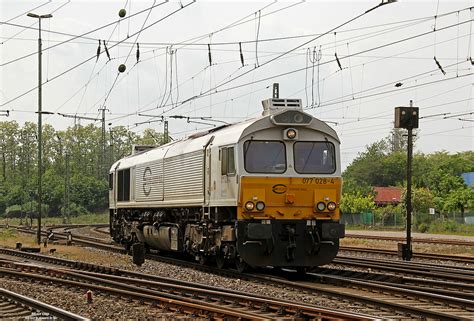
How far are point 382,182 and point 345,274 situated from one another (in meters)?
107

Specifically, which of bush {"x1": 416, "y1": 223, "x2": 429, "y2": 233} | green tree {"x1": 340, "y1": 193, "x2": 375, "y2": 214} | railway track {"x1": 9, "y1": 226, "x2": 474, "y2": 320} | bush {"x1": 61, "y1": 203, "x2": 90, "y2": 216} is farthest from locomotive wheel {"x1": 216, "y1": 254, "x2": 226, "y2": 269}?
bush {"x1": 61, "y1": 203, "x2": 90, "y2": 216}

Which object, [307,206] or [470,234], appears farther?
[470,234]

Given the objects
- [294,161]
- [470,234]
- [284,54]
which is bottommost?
[470,234]

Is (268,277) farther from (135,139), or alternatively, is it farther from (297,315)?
(135,139)

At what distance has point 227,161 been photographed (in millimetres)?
19141

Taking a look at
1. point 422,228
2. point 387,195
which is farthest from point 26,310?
point 387,195

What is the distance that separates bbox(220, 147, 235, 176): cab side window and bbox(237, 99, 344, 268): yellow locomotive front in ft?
1.41

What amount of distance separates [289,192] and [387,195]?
83.6 m

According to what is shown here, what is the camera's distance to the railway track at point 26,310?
1149 cm

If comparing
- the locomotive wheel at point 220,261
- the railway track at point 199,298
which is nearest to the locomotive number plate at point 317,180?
the locomotive wheel at point 220,261

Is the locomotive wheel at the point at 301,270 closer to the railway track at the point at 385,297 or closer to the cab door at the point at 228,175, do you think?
the railway track at the point at 385,297

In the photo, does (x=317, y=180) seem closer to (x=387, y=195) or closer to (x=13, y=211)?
(x=13, y=211)

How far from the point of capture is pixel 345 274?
19.0 metres

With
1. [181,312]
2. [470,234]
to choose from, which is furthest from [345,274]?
[470,234]
